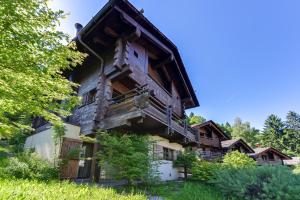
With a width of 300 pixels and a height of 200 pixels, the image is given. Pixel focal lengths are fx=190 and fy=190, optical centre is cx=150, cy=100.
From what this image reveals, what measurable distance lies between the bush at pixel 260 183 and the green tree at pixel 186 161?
591 cm

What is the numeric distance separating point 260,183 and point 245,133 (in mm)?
60660

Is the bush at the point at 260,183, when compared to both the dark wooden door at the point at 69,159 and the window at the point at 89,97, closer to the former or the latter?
the dark wooden door at the point at 69,159

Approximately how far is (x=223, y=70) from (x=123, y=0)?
12.8 meters

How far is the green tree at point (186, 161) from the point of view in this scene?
13993mm

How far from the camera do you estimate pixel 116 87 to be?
10.9 metres

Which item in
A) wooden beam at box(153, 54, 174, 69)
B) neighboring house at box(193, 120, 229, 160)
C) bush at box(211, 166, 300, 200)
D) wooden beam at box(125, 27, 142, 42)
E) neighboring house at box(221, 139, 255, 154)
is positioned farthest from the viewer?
neighboring house at box(221, 139, 255, 154)

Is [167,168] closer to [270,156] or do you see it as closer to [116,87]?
[116,87]

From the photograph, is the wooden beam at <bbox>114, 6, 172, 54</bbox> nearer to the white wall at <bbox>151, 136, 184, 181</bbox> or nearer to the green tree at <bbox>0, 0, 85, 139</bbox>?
the green tree at <bbox>0, 0, 85, 139</bbox>

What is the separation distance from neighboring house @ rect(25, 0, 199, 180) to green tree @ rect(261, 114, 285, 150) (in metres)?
53.3

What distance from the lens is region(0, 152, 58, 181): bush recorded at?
729 cm

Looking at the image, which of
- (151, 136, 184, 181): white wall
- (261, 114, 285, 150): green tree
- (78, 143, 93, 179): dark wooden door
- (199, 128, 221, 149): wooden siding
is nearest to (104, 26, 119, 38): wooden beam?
(78, 143, 93, 179): dark wooden door

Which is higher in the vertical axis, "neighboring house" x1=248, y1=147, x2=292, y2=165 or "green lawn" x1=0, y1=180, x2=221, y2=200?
"neighboring house" x1=248, y1=147, x2=292, y2=165

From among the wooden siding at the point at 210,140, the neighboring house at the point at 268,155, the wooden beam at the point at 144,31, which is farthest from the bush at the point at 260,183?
the neighboring house at the point at 268,155

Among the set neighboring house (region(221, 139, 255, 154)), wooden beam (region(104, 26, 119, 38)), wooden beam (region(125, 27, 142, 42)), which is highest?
wooden beam (region(104, 26, 119, 38))
